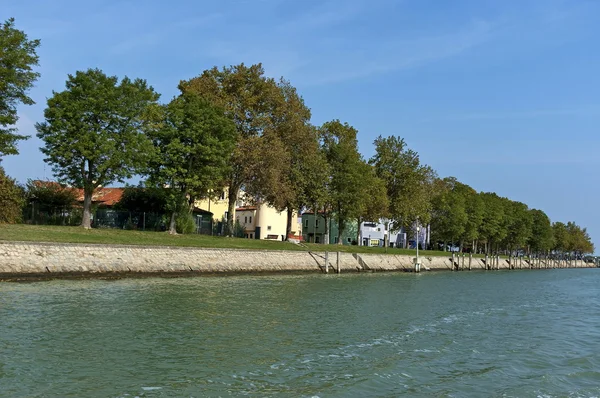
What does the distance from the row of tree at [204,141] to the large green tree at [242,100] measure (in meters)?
0.11

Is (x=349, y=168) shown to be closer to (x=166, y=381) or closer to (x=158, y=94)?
(x=158, y=94)

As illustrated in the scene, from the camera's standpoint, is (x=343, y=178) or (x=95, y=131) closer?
(x=95, y=131)

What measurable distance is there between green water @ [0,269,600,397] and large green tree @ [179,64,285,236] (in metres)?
28.3

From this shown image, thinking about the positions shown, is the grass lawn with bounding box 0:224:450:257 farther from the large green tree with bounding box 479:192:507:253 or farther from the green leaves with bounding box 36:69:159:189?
the large green tree with bounding box 479:192:507:253

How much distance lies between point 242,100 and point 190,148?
8803mm

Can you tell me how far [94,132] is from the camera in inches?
1837

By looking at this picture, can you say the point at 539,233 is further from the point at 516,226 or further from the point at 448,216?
the point at 448,216

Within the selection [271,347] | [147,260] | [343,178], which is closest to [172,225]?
[147,260]

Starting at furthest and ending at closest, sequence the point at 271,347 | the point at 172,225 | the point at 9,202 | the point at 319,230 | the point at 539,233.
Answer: the point at 539,233 < the point at 319,230 < the point at 172,225 < the point at 9,202 < the point at 271,347

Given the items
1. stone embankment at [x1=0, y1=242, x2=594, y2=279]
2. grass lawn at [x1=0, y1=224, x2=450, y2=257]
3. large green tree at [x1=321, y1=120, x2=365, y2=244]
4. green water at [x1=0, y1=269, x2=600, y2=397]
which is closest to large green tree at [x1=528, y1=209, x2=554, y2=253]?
large green tree at [x1=321, y1=120, x2=365, y2=244]

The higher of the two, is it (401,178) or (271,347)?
(401,178)

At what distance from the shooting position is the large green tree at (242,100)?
2196 inches

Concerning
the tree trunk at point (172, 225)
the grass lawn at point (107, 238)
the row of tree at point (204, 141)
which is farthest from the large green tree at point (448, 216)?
the tree trunk at point (172, 225)

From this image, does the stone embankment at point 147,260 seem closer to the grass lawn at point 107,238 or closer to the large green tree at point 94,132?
the grass lawn at point 107,238
